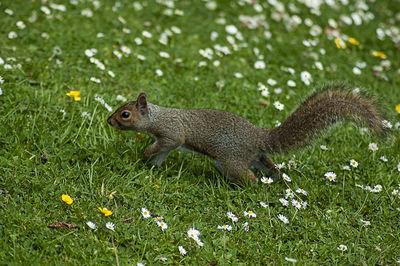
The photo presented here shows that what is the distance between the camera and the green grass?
3.13 m

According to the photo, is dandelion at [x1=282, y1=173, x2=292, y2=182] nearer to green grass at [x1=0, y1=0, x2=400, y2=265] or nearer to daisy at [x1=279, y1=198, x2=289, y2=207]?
green grass at [x1=0, y1=0, x2=400, y2=265]

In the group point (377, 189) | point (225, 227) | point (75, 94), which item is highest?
point (75, 94)

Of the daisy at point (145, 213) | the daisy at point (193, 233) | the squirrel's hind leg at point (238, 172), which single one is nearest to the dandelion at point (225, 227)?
the daisy at point (193, 233)

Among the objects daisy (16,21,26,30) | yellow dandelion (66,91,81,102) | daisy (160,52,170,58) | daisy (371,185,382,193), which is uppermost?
daisy (16,21,26,30)

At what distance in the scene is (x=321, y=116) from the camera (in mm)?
3773

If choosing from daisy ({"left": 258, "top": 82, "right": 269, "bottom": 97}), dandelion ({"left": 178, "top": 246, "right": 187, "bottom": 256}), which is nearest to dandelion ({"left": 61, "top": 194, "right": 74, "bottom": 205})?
dandelion ({"left": 178, "top": 246, "right": 187, "bottom": 256})

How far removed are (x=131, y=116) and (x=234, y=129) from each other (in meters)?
0.81

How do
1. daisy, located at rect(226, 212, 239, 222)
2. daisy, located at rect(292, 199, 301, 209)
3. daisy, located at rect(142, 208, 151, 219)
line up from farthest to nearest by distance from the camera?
daisy, located at rect(292, 199, 301, 209), daisy, located at rect(226, 212, 239, 222), daisy, located at rect(142, 208, 151, 219)

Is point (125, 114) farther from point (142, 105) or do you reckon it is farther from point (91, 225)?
point (91, 225)

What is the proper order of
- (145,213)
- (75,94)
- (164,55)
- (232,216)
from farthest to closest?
1. (164,55)
2. (75,94)
3. (232,216)
4. (145,213)

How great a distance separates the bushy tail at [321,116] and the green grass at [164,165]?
12cm

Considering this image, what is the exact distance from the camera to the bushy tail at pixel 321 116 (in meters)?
3.70

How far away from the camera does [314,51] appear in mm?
6266

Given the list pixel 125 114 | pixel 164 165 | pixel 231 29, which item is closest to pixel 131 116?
pixel 125 114
